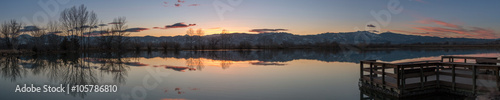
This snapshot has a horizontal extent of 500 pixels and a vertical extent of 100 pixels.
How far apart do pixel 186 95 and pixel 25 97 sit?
503cm

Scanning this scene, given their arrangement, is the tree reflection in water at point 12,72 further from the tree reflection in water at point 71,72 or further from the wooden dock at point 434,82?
the wooden dock at point 434,82

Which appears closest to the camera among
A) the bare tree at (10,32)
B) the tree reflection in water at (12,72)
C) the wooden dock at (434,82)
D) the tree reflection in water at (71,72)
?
A: the wooden dock at (434,82)

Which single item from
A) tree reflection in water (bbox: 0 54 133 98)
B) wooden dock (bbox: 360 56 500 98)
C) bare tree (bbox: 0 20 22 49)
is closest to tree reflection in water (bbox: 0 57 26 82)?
tree reflection in water (bbox: 0 54 133 98)

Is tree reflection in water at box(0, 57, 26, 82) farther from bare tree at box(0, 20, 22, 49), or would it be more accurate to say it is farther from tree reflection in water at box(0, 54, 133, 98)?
bare tree at box(0, 20, 22, 49)

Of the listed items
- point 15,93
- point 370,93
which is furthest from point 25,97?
point 370,93

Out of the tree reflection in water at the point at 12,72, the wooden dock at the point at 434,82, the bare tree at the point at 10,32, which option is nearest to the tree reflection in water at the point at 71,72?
the tree reflection in water at the point at 12,72

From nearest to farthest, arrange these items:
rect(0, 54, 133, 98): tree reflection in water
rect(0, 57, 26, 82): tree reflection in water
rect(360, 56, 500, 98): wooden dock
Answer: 1. rect(360, 56, 500, 98): wooden dock
2. rect(0, 54, 133, 98): tree reflection in water
3. rect(0, 57, 26, 82): tree reflection in water

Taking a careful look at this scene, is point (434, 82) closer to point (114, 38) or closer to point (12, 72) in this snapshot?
point (12, 72)

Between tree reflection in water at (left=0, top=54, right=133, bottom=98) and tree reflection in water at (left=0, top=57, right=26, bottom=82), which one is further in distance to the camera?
tree reflection in water at (left=0, top=57, right=26, bottom=82)

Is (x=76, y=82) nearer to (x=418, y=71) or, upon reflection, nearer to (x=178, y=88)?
(x=178, y=88)

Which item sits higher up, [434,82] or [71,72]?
[434,82]

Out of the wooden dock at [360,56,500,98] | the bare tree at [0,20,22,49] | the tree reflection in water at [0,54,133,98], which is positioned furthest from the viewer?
the bare tree at [0,20,22,49]

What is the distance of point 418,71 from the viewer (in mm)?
9930

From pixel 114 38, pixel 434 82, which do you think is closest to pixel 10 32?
pixel 114 38
